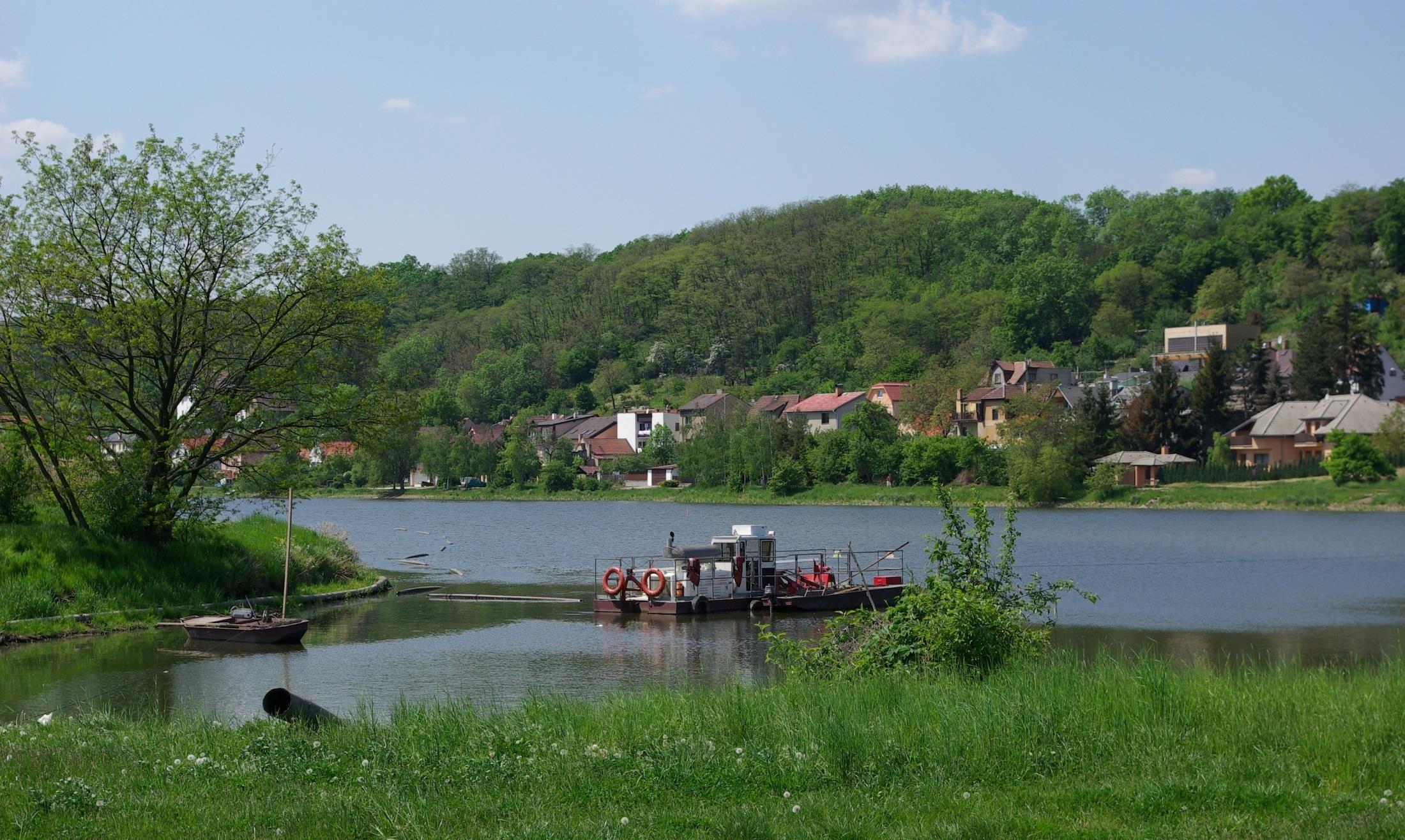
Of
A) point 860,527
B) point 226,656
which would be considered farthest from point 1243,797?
point 860,527

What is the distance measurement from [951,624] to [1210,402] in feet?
283

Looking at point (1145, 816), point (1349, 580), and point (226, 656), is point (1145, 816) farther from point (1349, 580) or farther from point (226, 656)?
point (1349, 580)

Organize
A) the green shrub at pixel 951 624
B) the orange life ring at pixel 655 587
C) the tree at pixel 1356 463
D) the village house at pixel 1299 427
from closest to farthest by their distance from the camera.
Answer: the green shrub at pixel 951 624
the orange life ring at pixel 655 587
the tree at pixel 1356 463
the village house at pixel 1299 427

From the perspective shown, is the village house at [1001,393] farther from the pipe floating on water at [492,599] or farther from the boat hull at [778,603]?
the pipe floating on water at [492,599]

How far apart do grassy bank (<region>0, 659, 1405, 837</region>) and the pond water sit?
5095 millimetres

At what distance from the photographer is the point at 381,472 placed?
129000 mm

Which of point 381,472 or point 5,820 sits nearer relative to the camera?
point 5,820

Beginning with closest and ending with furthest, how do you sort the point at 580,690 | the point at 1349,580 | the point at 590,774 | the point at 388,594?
the point at 590,774 → the point at 580,690 → the point at 388,594 → the point at 1349,580

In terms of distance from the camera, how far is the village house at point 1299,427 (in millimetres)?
85312

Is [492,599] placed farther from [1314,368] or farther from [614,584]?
[1314,368]

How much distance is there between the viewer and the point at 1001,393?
111 m

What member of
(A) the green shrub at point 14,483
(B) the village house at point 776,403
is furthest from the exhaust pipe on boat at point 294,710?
(B) the village house at point 776,403

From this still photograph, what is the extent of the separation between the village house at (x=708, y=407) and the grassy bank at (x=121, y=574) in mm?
→ 90198

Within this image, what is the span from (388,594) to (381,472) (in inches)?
3669
